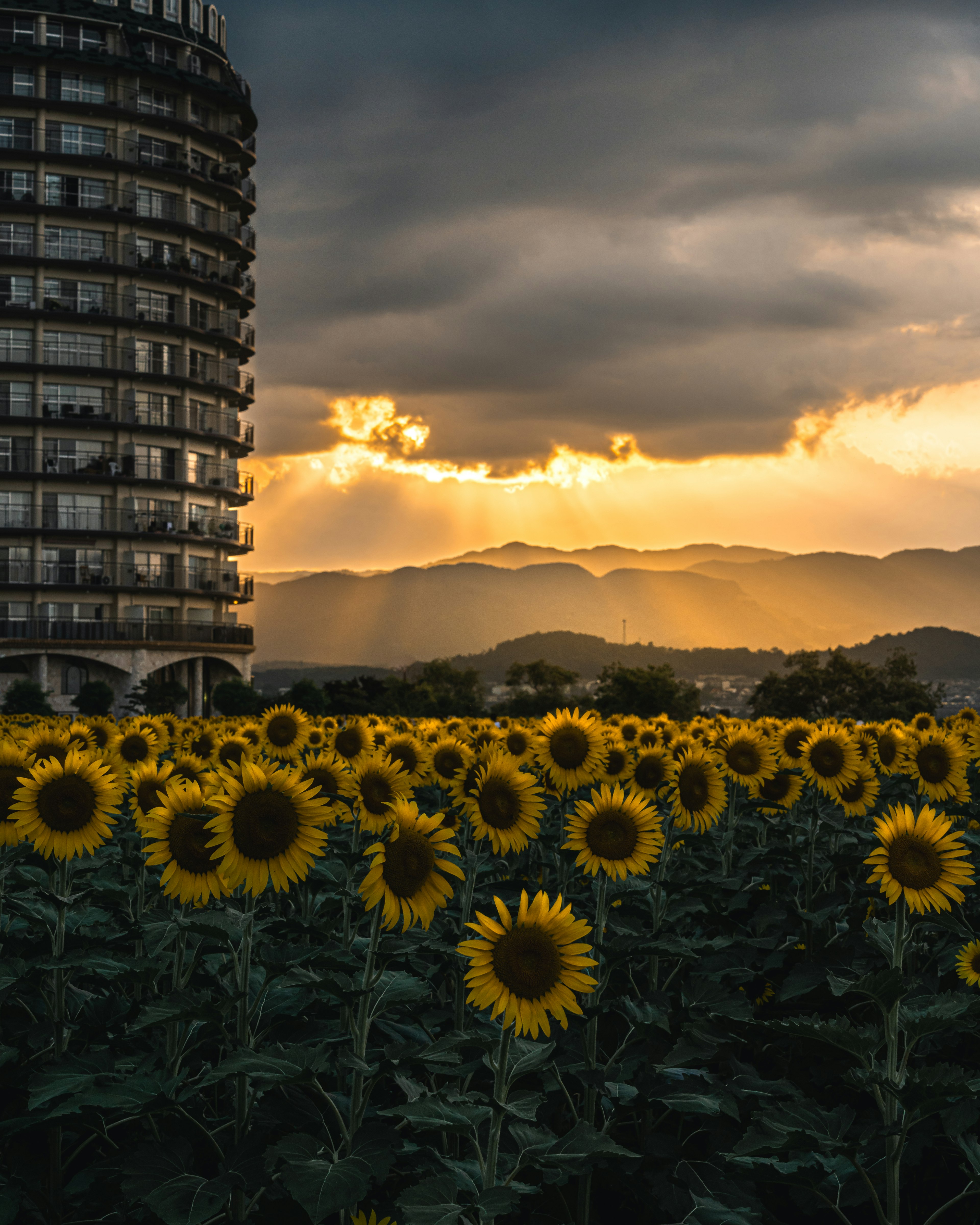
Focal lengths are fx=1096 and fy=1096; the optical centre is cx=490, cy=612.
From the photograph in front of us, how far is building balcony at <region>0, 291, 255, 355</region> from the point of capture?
9019cm

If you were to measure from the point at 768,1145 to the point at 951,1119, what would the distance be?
1215 millimetres

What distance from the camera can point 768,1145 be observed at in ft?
16.8

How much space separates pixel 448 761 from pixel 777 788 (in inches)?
144

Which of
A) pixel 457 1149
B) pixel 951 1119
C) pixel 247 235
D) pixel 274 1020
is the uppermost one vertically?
pixel 247 235

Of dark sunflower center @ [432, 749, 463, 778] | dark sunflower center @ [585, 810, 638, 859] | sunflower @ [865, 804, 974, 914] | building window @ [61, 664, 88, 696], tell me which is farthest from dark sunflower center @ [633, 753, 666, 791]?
building window @ [61, 664, 88, 696]

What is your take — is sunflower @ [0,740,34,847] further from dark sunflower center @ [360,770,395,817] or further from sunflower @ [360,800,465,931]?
sunflower @ [360,800,465,931]

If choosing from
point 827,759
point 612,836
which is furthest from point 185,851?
point 827,759

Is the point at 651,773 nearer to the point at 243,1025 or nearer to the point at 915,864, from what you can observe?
the point at 915,864

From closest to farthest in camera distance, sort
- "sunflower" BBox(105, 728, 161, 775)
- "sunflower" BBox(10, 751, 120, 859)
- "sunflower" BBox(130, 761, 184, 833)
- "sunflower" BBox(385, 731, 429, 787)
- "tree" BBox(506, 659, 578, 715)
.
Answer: "sunflower" BBox(10, 751, 120, 859) < "sunflower" BBox(130, 761, 184, 833) < "sunflower" BBox(385, 731, 429, 787) < "sunflower" BBox(105, 728, 161, 775) < "tree" BBox(506, 659, 578, 715)

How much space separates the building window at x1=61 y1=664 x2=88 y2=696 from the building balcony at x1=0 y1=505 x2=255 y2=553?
10.9 m

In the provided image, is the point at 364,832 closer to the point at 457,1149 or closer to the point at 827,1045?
the point at 457,1149

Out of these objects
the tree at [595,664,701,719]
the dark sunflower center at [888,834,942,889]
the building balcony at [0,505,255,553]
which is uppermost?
the building balcony at [0,505,255,553]

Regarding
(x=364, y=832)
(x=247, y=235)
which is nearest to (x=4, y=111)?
(x=247, y=235)

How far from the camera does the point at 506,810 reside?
7.78 meters
